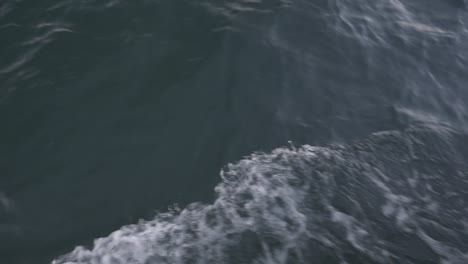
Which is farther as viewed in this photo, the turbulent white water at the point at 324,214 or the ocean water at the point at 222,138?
the ocean water at the point at 222,138

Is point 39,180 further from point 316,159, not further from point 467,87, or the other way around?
point 467,87

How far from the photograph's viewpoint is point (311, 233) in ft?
26.1

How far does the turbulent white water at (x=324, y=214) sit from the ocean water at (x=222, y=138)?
0.03 m

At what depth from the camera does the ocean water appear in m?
7.66

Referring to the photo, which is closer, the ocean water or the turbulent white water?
the turbulent white water

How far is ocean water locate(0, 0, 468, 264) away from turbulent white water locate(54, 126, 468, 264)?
0.03m

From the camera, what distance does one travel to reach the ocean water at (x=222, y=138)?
25.1 ft

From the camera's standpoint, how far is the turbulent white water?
7.46 metres

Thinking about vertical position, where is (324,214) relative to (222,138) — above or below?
below

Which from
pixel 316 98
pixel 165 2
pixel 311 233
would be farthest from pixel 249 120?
pixel 165 2

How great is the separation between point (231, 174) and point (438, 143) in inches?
208

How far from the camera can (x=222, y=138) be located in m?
9.36

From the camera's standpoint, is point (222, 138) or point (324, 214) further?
point (222, 138)

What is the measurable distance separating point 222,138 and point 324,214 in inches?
104
